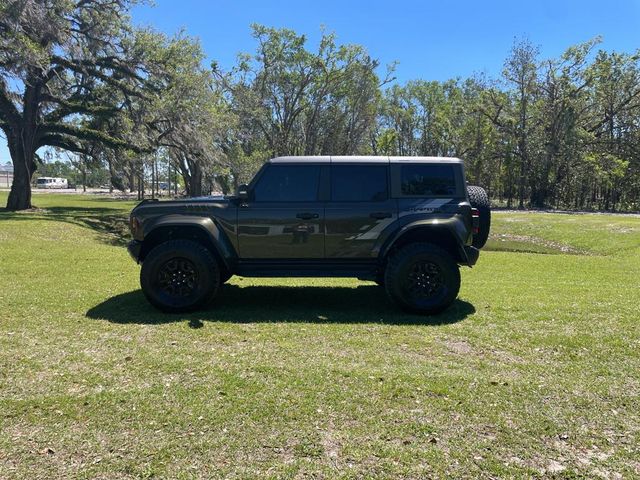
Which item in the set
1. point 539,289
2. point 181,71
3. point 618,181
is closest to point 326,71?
point 181,71

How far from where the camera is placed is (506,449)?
3074 mm

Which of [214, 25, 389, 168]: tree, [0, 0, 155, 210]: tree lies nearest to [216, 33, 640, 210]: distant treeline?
[214, 25, 389, 168]: tree

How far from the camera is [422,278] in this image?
5973 millimetres

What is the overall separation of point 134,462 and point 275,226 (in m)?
3.42

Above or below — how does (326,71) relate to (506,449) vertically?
above

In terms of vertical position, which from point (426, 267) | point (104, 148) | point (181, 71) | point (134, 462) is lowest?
point (134, 462)

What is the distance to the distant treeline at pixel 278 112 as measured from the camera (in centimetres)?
2103

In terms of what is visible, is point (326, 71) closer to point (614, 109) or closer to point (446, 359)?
point (614, 109)

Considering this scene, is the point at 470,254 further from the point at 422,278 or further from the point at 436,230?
the point at 422,278

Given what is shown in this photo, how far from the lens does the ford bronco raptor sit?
5883mm

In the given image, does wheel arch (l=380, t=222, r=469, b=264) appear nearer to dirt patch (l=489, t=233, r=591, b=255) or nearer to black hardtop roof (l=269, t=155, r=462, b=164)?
black hardtop roof (l=269, t=155, r=462, b=164)

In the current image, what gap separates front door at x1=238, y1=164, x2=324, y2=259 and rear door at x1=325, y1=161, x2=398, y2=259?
173mm

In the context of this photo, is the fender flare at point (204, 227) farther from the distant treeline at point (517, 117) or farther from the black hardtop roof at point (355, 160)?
the distant treeline at point (517, 117)

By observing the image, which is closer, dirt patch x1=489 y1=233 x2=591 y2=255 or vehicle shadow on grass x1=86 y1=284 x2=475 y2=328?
vehicle shadow on grass x1=86 y1=284 x2=475 y2=328
